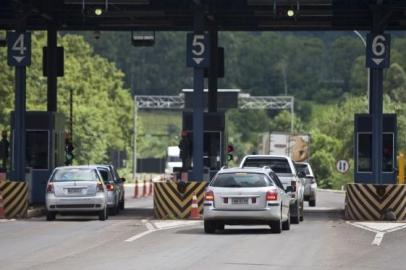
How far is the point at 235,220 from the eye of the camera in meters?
28.5

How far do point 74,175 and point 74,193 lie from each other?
28.3 inches

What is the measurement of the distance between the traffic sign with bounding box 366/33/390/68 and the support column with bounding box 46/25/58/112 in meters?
12.3

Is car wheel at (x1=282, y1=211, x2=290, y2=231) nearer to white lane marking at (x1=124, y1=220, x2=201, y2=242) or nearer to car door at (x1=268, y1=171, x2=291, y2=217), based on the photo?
car door at (x1=268, y1=171, x2=291, y2=217)

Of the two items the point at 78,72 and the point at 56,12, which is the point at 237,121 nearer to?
the point at 78,72

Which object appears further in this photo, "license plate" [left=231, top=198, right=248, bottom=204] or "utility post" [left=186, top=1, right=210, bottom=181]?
"utility post" [left=186, top=1, right=210, bottom=181]

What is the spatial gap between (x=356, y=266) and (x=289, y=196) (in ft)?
36.8

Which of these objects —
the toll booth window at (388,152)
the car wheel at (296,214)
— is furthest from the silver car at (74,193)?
the toll booth window at (388,152)

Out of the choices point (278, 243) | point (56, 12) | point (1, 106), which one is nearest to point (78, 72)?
point (1, 106)

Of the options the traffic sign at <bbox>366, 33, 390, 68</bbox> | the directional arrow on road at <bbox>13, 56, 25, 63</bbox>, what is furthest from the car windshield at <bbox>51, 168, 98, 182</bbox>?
the traffic sign at <bbox>366, 33, 390, 68</bbox>

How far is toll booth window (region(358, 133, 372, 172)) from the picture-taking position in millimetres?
44969

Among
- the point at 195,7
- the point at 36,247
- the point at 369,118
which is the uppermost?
the point at 195,7

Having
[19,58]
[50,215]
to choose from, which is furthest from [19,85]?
[50,215]

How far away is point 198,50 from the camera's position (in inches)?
1496

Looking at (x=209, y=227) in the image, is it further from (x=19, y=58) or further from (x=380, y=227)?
(x=19, y=58)
